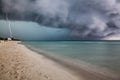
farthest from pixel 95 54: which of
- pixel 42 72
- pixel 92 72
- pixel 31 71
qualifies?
pixel 31 71

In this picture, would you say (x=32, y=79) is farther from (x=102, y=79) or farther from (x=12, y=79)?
(x=102, y=79)

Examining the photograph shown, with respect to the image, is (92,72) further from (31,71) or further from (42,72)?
(31,71)

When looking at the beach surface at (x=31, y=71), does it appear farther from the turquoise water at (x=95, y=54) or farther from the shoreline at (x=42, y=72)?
the turquoise water at (x=95, y=54)

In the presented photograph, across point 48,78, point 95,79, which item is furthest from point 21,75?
point 95,79

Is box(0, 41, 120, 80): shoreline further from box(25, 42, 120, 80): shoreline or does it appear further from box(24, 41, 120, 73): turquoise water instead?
box(24, 41, 120, 73): turquoise water

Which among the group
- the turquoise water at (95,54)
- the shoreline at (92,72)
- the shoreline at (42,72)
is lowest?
the turquoise water at (95,54)

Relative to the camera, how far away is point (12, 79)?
9.59 m

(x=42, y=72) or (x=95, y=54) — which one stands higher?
(x=42, y=72)

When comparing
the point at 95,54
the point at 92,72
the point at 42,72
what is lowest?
the point at 95,54

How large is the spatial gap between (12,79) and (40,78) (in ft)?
4.84

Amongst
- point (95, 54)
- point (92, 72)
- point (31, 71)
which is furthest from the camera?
point (95, 54)

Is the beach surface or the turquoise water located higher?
the beach surface

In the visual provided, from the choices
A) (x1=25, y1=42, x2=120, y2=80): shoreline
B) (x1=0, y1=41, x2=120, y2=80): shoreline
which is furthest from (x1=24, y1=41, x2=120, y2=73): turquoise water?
(x1=0, y1=41, x2=120, y2=80): shoreline

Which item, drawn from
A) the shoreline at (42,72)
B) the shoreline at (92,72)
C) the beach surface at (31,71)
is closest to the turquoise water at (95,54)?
the shoreline at (92,72)
